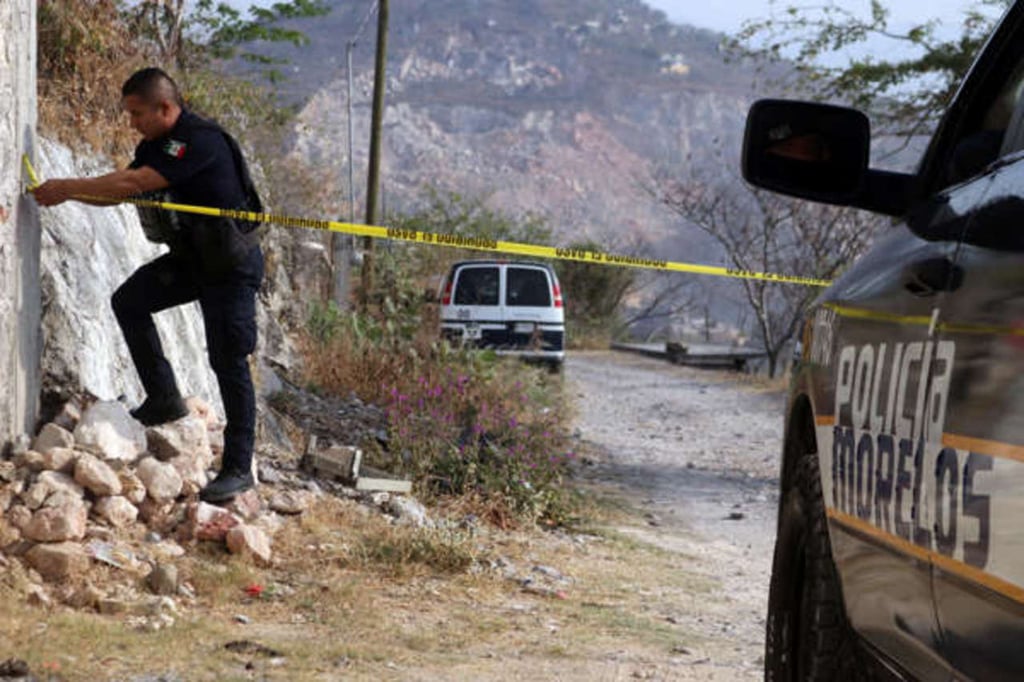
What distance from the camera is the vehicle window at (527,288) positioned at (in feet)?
68.7

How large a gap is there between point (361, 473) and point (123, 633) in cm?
344

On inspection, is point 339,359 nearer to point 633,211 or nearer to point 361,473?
point 361,473

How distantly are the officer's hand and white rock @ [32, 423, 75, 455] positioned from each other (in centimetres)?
97

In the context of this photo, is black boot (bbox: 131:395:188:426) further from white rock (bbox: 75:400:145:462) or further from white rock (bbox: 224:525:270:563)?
white rock (bbox: 224:525:270:563)

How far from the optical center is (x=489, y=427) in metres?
10.4

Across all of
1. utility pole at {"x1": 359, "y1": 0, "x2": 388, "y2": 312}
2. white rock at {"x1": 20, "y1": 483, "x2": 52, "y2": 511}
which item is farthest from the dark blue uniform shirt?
utility pole at {"x1": 359, "y1": 0, "x2": 388, "y2": 312}

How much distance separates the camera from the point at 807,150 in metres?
3.15

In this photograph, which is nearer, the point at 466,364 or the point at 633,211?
the point at 466,364

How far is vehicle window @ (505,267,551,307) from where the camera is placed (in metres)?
20.9

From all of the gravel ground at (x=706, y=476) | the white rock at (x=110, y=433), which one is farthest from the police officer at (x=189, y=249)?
the gravel ground at (x=706, y=476)

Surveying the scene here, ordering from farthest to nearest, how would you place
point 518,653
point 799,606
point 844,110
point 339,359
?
point 339,359
point 518,653
point 799,606
point 844,110

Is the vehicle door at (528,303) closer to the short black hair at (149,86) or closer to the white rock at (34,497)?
the short black hair at (149,86)

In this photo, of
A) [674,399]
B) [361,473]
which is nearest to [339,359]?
[361,473]

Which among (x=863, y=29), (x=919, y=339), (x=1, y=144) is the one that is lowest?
(x=919, y=339)
